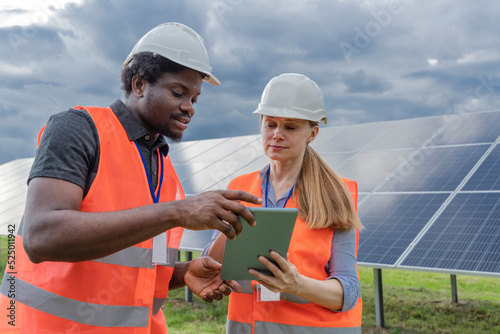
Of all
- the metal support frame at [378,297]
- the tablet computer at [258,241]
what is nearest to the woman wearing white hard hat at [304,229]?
the tablet computer at [258,241]

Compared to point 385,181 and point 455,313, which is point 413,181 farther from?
point 455,313

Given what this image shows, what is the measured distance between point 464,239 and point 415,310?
2.83m

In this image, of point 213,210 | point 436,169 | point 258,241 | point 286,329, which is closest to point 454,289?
point 436,169

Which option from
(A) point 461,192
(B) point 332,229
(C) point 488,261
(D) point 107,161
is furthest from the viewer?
(A) point 461,192

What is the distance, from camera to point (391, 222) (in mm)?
7281

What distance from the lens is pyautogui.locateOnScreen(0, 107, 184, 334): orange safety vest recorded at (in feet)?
7.54

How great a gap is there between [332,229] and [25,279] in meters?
1.76

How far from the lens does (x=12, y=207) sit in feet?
43.7

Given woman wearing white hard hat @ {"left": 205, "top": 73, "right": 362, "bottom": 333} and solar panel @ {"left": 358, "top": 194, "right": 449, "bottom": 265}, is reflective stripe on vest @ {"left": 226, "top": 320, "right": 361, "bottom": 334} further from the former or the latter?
solar panel @ {"left": 358, "top": 194, "right": 449, "bottom": 265}

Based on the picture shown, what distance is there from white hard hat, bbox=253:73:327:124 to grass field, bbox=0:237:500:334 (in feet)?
14.4

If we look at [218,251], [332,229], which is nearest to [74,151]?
[218,251]

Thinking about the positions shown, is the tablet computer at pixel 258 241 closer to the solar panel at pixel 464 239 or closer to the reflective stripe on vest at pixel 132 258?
the reflective stripe on vest at pixel 132 258

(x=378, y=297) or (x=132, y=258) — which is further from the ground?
(x=378, y=297)

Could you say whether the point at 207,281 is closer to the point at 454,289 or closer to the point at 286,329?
the point at 286,329
